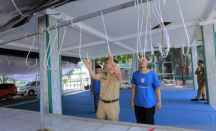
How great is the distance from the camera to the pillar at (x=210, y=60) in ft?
16.5

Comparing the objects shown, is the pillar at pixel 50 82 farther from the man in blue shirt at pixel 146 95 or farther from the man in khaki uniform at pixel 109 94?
the man in blue shirt at pixel 146 95

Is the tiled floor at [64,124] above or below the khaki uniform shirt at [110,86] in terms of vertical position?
below

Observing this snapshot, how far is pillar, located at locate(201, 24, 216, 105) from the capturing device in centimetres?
504

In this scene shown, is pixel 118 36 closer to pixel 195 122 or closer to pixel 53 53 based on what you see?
pixel 53 53

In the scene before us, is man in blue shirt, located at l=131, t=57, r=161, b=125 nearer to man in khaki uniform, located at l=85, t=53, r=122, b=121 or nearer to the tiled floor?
the tiled floor

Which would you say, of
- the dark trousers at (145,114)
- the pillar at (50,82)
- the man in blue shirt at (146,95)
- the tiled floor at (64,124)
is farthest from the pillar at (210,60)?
the pillar at (50,82)

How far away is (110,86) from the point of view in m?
2.43

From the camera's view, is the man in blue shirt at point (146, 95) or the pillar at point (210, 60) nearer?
the man in blue shirt at point (146, 95)

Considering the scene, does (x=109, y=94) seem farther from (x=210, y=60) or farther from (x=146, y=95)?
(x=210, y=60)

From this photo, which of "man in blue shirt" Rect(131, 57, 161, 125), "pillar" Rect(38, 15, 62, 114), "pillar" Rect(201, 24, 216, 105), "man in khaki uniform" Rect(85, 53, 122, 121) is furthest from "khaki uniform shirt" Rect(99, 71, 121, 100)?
"pillar" Rect(201, 24, 216, 105)

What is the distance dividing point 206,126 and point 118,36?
18.0 ft

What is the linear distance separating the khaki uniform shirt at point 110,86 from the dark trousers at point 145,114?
47cm

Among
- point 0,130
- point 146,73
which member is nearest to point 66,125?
point 0,130

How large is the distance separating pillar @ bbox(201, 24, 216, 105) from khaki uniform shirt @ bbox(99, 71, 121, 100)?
4.35 metres
